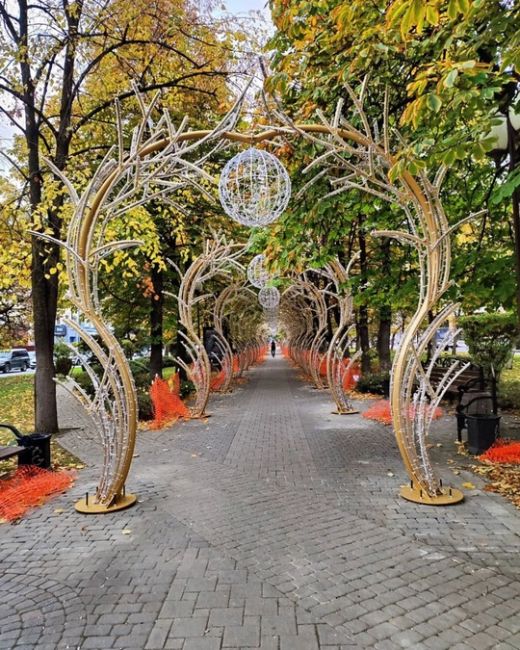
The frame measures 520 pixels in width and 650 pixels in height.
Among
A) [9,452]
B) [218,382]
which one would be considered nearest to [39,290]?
[9,452]

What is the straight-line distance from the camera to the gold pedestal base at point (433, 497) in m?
4.81

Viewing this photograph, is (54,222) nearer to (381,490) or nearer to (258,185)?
(258,185)

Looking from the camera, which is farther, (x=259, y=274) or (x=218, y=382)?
(x=218, y=382)

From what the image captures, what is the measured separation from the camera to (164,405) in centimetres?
1095

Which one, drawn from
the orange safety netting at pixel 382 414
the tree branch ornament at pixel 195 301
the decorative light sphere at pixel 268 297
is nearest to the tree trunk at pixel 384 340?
the decorative light sphere at pixel 268 297

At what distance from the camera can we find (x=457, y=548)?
3.84 m

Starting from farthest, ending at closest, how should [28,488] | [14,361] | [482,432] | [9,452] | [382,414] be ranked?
[14,361], [382,414], [482,432], [9,452], [28,488]

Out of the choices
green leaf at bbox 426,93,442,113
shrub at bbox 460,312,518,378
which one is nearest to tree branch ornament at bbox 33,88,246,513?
green leaf at bbox 426,93,442,113

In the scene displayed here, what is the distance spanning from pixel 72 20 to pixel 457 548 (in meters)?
10.2

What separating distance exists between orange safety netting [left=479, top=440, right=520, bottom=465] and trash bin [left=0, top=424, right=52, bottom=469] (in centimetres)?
585

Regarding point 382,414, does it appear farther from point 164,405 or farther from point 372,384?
point 164,405

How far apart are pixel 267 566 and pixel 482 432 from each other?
173 inches

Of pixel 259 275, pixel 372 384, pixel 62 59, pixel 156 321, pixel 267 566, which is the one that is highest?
pixel 62 59

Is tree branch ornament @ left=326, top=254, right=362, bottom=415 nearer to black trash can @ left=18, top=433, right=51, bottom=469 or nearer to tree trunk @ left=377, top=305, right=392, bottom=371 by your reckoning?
tree trunk @ left=377, top=305, right=392, bottom=371
